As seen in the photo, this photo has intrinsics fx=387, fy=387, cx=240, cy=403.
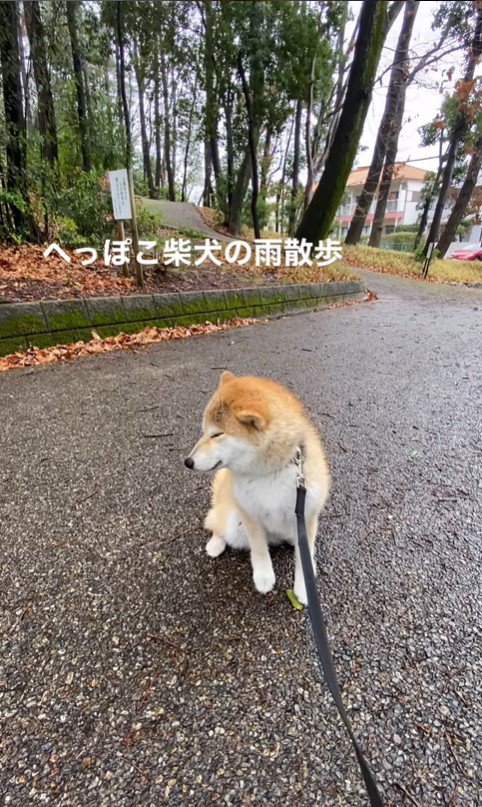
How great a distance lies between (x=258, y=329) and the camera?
5.30 metres

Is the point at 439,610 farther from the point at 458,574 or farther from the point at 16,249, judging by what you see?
the point at 16,249

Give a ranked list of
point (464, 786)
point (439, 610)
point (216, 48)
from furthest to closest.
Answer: point (216, 48)
point (439, 610)
point (464, 786)

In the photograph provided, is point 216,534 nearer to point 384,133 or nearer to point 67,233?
point 67,233

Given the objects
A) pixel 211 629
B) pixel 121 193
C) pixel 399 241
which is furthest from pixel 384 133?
pixel 399 241

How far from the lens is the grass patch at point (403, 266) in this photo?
12274 millimetres

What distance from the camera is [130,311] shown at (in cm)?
452

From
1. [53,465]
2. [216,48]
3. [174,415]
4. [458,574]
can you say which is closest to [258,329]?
[174,415]

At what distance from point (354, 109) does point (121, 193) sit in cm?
499

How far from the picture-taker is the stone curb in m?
3.80

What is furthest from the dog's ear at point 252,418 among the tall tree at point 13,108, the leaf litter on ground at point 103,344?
the tall tree at point 13,108

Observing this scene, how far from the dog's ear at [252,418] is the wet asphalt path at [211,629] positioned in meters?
0.66

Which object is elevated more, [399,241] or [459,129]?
[459,129]

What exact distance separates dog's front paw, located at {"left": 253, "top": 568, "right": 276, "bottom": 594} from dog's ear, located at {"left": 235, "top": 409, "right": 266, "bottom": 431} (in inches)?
22.7

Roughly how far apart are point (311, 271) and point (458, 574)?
6.90 metres
